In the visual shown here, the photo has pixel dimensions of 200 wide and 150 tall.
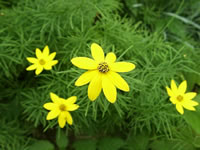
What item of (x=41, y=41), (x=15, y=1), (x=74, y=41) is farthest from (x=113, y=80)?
(x=15, y=1)

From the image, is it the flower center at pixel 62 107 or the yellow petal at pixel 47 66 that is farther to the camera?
the yellow petal at pixel 47 66

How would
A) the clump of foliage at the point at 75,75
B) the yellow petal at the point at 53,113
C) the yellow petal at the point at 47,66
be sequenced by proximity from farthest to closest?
1. the clump of foliage at the point at 75,75
2. the yellow petal at the point at 47,66
3. the yellow petal at the point at 53,113

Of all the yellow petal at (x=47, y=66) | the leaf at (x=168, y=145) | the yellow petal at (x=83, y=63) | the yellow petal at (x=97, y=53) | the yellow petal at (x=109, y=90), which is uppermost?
the yellow petal at (x=47, y=66)

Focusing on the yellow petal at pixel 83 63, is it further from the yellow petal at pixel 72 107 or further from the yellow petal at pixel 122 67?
the yellow petal at pixel 72 107

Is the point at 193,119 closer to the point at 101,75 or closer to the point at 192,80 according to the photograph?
the point at 192,80

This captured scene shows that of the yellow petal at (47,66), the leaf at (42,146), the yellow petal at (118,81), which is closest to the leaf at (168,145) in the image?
the leaf at (42,146)

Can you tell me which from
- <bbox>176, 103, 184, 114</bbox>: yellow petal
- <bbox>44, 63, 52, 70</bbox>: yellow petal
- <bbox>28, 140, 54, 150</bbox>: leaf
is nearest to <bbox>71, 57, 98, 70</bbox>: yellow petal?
<bbox>44, 63, 52, 70</bbox>: yellow petal

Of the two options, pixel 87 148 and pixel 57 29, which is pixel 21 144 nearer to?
pixel 87 148

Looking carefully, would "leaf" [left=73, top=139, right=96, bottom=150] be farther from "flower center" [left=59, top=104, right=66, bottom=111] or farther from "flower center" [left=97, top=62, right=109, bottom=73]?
"flower center" [left=97, top=62, right=109, bottom=73]
